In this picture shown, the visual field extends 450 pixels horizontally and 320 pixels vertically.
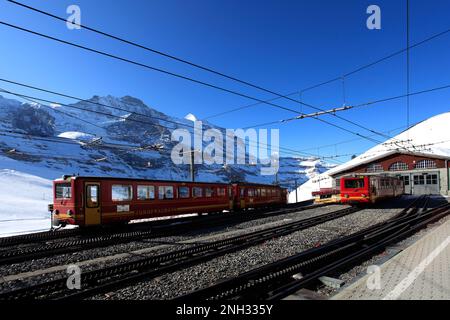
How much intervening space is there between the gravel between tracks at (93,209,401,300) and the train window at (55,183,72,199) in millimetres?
8902

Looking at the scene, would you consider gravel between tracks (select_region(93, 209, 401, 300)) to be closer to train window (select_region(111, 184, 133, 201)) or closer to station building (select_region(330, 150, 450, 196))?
train window (select_region(111, 184, 133, 201))

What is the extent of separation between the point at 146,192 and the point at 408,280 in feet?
44.2

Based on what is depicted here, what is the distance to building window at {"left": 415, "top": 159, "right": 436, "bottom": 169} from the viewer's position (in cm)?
A: 4522

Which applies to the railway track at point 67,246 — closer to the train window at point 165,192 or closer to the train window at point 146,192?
the train window at point 146,192

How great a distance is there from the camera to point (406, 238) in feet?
37.2

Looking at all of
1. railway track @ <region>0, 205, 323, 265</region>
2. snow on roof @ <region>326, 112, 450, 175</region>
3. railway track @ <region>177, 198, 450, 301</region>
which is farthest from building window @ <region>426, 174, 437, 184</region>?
railway track @ <region>0, 205, 323, 265</region>

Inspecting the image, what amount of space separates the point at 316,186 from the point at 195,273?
180 feet

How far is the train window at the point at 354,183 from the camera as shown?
2544cm

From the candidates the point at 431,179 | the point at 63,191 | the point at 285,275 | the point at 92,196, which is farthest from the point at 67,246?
the point at 431,179

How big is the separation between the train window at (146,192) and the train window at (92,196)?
248cm

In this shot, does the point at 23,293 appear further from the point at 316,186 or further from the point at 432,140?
the point at 432,140

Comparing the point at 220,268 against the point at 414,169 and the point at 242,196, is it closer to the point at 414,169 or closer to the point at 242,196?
the point at 242,196

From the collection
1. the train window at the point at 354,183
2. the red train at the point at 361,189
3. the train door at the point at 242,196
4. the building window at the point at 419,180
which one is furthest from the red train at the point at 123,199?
the building window at the point at 419,180
